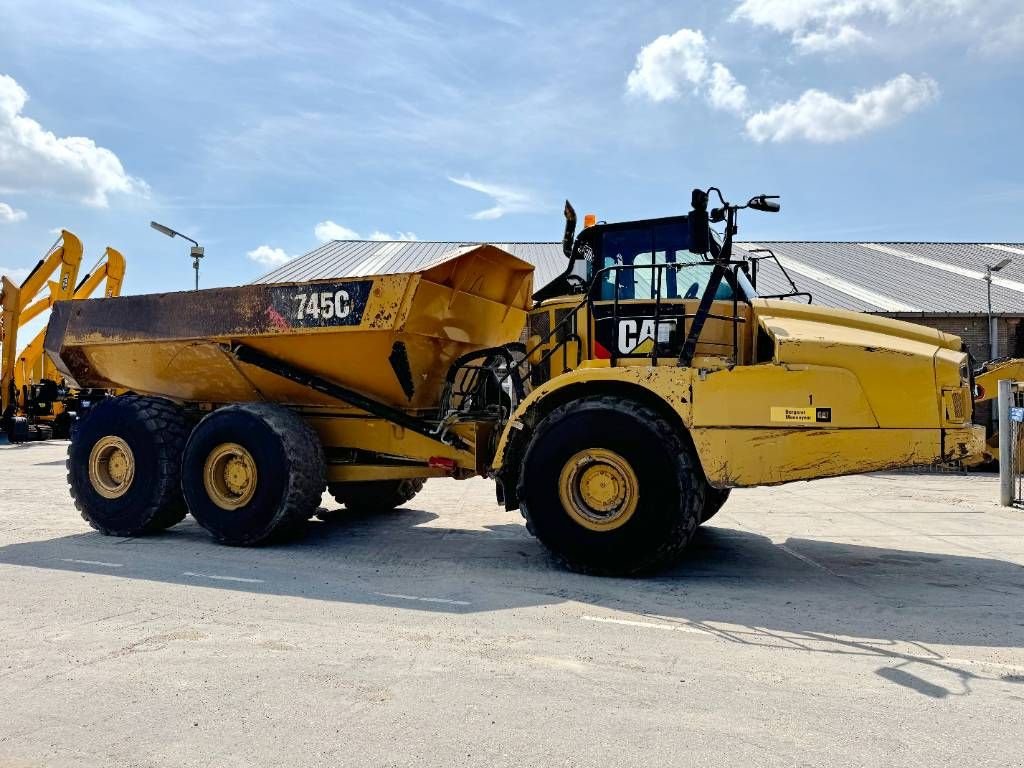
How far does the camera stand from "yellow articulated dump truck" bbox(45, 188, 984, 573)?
532 cm

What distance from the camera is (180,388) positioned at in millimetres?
8125

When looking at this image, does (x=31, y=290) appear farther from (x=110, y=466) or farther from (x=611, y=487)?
(x=611, y=487)

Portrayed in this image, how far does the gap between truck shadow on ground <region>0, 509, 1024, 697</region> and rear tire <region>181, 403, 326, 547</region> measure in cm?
24

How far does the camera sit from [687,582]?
→ 18.6 feet

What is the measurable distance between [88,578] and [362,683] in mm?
3204

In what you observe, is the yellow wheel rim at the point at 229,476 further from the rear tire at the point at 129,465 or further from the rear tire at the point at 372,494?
the rear tire at the point at 372,494

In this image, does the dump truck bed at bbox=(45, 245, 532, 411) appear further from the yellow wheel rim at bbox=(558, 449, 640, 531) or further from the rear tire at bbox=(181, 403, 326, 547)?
the yellow wheel rim at bbox=(558, 449, 640, 531)

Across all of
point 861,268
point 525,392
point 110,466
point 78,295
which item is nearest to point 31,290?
point 78,295

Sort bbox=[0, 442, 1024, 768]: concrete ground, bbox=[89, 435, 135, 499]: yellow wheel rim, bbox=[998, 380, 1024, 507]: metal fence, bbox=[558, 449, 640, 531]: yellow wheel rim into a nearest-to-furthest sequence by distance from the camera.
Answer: bbox=[0, 442, 1024, 768]: concrete ground
bbox=[558, 449, 640, 531]: yellow wheel rim
bbox=[89, 435, 135, 499]: yellow wheel rim
bbox=[998, 380, 1024, 507]: metal fence

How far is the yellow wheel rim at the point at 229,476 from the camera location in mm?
6977

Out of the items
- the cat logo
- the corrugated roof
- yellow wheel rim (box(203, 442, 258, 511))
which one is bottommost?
yellow wheel rim (box(203, 442, 258, 511))

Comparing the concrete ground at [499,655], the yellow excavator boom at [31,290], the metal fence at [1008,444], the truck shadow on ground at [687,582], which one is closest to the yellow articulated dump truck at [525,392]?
the truck shadow on ground at [687,582]

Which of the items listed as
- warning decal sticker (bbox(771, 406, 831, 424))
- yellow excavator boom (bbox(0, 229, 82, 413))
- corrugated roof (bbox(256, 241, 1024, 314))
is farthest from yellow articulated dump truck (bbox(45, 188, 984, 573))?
yellow excavator boom (bbox(0, 229, 82, 413))

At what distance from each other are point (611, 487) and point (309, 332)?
10.3 ft
